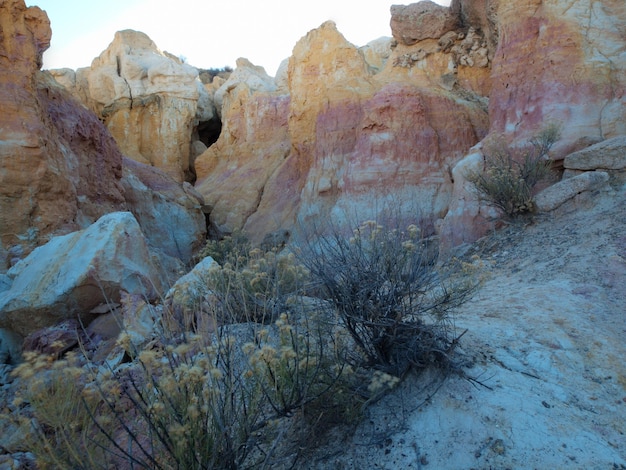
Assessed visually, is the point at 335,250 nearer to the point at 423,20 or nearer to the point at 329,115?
the point at 329,115

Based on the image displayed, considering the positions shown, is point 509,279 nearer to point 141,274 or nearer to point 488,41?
point 141,274

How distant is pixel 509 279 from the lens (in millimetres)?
5852

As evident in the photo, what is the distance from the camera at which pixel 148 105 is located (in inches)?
893

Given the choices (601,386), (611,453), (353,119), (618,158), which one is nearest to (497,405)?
(611,453)

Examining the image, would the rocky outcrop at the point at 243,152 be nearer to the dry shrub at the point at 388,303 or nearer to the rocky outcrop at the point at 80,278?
the rocky outcrop at the point at 80,278

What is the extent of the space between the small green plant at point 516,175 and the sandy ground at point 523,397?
2.75 metres

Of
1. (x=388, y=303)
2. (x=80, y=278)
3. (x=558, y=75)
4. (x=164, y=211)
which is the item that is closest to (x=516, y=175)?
(x=558, y=75)

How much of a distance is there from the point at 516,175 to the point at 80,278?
22.4 feet

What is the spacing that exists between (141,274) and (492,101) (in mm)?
9235

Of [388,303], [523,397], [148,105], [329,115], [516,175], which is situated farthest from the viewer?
[148,105]

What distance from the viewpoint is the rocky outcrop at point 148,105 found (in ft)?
73.6

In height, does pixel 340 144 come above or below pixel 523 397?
above

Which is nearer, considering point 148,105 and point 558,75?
point 558,75

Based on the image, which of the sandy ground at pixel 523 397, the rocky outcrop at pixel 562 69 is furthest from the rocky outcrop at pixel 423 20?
the sandy ground at pixel 523 397
